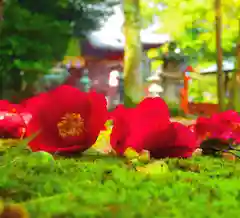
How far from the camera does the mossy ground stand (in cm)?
31

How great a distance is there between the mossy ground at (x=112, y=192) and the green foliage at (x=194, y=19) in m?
5.97

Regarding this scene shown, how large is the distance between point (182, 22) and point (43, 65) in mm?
2404

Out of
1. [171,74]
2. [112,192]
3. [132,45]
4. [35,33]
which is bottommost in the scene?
[112,192]

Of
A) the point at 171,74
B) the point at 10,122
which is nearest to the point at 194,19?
the point at 171,74

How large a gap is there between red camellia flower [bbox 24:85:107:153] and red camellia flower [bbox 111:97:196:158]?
31 millimetres

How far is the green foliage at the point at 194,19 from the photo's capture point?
23.1ft

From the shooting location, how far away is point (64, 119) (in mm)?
690

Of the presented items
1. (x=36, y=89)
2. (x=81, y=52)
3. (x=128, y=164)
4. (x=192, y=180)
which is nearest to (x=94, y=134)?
(x=128, y=164)

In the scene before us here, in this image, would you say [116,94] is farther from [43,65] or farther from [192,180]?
[192,180]

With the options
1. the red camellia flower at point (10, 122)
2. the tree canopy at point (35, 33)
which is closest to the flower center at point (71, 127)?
the red camellia flower at point (10, 122)

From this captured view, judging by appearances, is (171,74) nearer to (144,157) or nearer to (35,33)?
(35,33)

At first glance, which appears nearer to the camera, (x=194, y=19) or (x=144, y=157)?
(x=144, y=157)

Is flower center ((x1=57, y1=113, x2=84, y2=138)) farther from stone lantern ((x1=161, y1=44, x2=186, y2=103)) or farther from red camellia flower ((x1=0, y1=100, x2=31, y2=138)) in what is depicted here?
stone lantern ((x1=161, y1=44, x2=186, y2=103))

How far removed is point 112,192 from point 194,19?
9.24 meters
